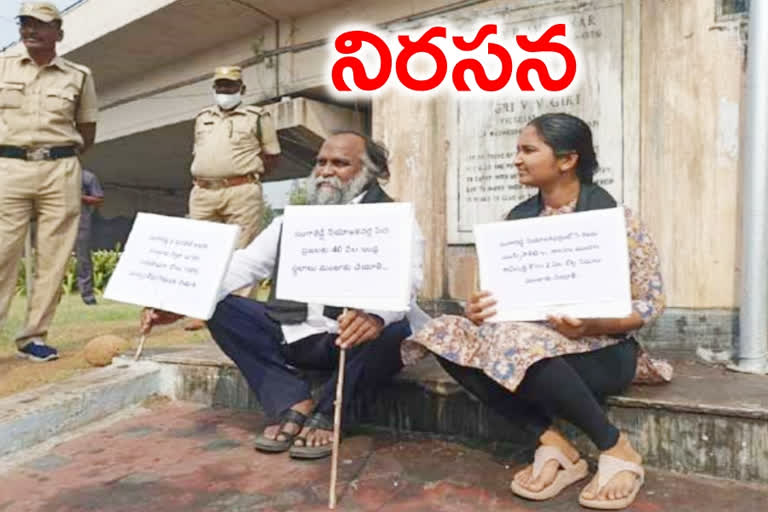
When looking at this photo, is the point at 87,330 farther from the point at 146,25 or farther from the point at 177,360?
the point at 146,25

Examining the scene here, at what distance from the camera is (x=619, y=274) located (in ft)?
6.47

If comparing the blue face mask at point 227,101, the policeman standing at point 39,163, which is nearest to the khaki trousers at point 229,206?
the blue face mask at point 227,101

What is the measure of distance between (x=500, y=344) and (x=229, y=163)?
325 cm

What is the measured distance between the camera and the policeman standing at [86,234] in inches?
286

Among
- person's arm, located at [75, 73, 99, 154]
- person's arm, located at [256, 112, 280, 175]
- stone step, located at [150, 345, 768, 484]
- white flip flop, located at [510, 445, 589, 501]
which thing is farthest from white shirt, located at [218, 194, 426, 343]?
person's arm, located at [256, 112, 280, 175]

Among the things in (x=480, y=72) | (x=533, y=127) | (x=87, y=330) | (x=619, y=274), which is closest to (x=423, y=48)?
(x=480, y=72)

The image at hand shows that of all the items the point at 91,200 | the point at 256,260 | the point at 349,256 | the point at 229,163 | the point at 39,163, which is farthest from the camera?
the point at 91,200

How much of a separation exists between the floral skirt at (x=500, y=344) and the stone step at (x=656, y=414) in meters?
0.38

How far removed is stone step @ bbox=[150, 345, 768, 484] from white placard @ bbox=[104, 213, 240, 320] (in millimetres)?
729

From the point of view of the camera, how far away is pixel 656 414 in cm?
233

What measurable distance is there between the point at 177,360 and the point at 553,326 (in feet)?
6.86

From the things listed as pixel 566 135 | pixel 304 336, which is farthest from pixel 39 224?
pixel 566 135

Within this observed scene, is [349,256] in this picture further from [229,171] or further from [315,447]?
[229,171]

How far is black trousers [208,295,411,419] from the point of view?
8.48 feet
